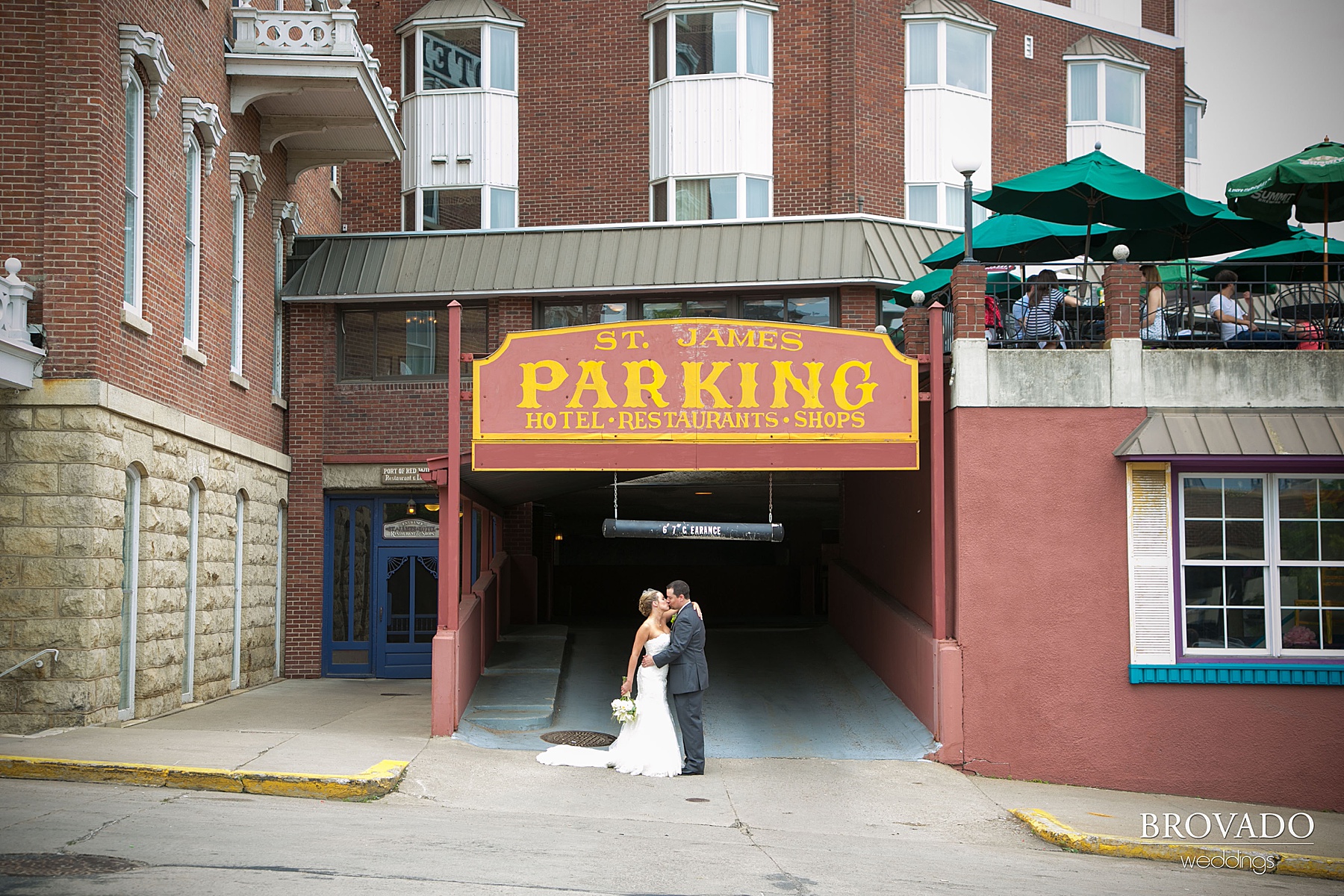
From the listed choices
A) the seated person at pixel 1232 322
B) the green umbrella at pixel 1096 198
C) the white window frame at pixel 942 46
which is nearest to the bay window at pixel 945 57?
the white window frame at pixel 942 46

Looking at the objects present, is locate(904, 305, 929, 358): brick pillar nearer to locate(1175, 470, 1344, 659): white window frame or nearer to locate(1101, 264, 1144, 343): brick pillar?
locate(1101, 264, 1144, 343): brick pillar

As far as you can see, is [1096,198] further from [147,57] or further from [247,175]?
[247,175]

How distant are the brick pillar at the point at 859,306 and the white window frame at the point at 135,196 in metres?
10.1

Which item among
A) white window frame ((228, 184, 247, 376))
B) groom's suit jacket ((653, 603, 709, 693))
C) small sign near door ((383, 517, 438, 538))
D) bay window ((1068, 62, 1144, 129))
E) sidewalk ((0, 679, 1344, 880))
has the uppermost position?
bay window ((1068, 62, 1144, 129))

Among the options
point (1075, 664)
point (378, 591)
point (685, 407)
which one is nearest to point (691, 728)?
point (685, 407)

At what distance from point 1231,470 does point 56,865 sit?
10.8 meters

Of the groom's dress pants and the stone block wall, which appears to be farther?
the stone block wall

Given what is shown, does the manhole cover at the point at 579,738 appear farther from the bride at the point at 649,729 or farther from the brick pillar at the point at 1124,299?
the brick pillar at the point at 1124,299

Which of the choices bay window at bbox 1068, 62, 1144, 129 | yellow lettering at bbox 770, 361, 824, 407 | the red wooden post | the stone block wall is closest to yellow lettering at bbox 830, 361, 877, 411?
yellow lettering at bbox 770, 361, 824, 407

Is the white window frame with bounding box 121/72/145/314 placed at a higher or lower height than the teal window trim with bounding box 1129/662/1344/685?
higher

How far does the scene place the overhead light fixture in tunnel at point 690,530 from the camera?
41.3ft

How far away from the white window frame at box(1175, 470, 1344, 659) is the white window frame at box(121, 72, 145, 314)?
1087cm

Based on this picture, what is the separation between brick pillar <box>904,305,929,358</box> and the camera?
48.9ft

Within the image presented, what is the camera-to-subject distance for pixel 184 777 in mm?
9914
